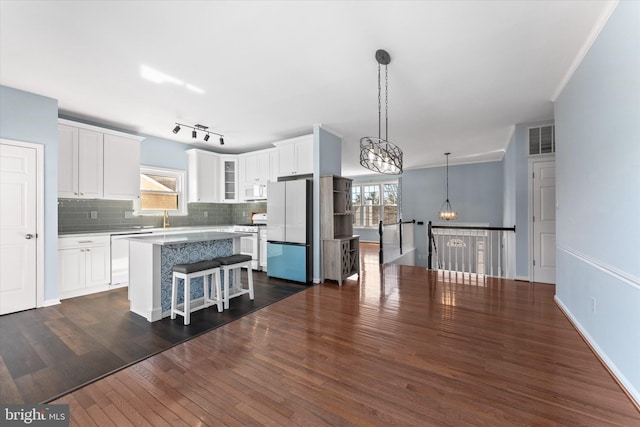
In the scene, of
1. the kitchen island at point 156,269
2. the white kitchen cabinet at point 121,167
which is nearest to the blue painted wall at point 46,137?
the white kitchen cabinet at point 121,167

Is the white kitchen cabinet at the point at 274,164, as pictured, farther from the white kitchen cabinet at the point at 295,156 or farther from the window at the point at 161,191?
the window at the point at 161,191

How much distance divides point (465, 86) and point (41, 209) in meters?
5.67

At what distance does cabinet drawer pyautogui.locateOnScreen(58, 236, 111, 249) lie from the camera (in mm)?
3766

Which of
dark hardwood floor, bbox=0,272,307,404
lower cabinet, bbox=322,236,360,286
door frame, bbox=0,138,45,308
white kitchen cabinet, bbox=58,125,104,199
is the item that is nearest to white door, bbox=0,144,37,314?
door frame, bbox=0,138,45,308

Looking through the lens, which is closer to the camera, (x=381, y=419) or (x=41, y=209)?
(x=381, y=419)

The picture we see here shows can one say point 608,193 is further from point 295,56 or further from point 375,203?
point 375,203

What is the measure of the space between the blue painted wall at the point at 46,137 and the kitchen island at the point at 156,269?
125 centimetres

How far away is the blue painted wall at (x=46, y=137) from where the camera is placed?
130 inches

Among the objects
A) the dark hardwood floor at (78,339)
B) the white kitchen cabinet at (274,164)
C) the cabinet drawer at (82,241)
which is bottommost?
the dark hardwood floor at (78,339)

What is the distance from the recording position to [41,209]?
3.47 metres

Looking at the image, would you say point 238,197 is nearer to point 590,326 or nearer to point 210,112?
point 210,112

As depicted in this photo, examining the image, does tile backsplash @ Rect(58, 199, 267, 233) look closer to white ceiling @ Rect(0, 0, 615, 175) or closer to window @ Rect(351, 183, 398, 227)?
white ceiling @ Rect(0, 0, 615, 175)

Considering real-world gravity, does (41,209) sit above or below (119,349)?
above

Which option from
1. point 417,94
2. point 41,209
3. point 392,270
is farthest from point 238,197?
point 417,94
